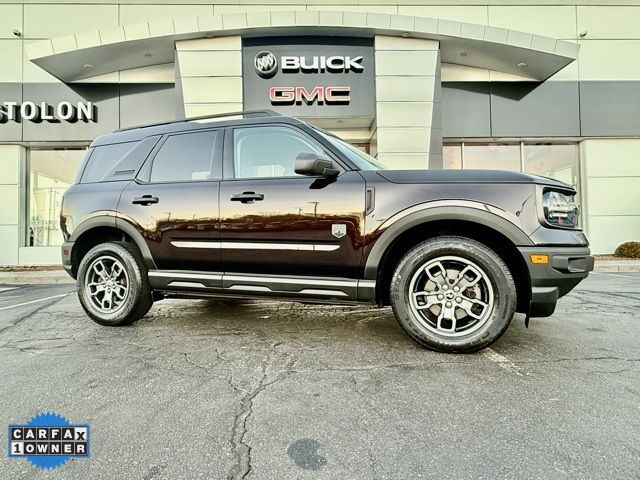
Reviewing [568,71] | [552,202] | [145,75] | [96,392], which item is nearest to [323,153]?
[552,202]

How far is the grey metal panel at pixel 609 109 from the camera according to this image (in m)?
11.9

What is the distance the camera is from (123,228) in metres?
3.49

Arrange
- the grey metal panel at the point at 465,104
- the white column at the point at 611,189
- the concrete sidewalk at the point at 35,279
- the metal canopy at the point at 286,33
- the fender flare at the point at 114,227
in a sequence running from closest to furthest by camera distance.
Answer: the fender flare at the point at 114,227 < the concrete sidewalk at the point at 35,279 < the metal canopy at the point at 286,33 < the grey metal panel at the point at 465,104 < the white column at the point at 611,189

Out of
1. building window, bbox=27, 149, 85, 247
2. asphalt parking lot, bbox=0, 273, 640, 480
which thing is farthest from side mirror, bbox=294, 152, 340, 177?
building window, bbox=27, 149, 85, 247

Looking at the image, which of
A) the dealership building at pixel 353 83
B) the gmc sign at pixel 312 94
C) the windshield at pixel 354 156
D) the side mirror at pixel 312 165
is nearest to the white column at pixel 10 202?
the dealership building at pixel 353 83

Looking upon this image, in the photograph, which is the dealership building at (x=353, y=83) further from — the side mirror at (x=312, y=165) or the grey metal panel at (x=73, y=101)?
the side mirror at (x=312, y=165)

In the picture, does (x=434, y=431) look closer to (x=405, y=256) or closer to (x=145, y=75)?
(x=405, y=256)

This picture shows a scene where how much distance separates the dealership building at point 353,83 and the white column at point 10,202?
0.04 meters

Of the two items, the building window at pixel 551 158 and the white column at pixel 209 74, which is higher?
the white column at pixel 209 74

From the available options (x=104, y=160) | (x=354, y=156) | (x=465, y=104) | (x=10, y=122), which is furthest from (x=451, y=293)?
(x=10, y=122)

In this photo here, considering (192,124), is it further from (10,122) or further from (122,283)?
(10,122)

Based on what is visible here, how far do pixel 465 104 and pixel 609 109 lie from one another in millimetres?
4748

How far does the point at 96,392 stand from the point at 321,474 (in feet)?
4.95

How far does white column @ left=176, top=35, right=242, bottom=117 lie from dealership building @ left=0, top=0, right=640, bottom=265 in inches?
1.5
